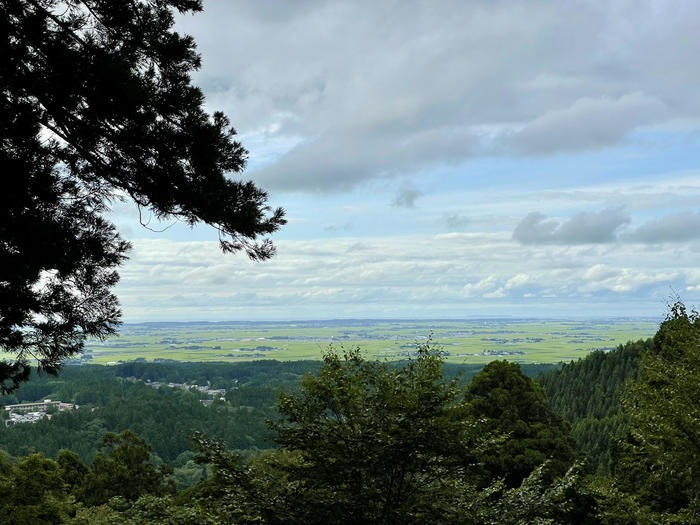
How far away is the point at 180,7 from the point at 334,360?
20.1 feet

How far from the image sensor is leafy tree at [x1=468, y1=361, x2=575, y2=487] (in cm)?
1808

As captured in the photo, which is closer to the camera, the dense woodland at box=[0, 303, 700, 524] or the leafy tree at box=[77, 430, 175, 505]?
the dense woodland at box=[0, 303, 700, 524]

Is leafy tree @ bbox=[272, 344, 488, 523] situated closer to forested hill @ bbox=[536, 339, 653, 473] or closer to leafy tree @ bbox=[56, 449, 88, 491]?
leafy tree @ bbox=[56, 449, 88, 491]

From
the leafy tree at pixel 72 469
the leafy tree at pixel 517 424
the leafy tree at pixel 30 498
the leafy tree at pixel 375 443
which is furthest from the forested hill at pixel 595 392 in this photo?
the leafy tree at pixel 72 469

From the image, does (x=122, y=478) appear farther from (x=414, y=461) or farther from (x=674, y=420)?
(x=674, y=420)

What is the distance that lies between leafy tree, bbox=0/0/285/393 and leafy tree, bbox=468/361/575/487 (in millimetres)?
13341

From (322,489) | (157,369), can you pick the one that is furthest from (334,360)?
(157,369)

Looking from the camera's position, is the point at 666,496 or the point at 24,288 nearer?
the point at 24,288

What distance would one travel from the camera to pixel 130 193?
7180mm

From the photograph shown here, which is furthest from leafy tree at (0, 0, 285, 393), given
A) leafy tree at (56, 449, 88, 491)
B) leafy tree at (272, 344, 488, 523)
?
leafy tree at (56, 449, 88, 491)

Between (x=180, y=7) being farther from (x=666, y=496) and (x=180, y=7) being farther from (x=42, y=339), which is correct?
(x=666, y=496)

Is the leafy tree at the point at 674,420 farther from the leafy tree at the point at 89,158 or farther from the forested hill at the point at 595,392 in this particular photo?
the forested hill at the point at 595,392

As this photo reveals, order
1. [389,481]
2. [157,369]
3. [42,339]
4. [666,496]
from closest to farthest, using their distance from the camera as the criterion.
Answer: [42,339]
[389,481]
[666,496]
[157,369]

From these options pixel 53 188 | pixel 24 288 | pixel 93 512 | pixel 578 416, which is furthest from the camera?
pixel 578 416
